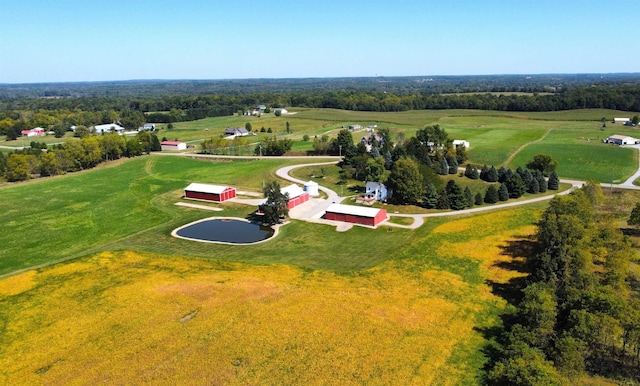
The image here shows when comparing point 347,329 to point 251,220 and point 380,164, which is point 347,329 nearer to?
point 251,220

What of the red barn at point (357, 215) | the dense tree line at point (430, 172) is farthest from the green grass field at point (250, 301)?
the dense tree line at point (430, 172)

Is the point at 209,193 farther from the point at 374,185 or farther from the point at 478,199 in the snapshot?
the point at 478,199

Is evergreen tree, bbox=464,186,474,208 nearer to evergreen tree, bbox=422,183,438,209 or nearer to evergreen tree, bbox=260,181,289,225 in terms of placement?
evergreen tree, bbox=422,183,438,209

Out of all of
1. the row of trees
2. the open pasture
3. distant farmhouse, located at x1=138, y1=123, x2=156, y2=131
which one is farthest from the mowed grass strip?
distant farmhouse, located at x1=138, y1=123, x2=156, y2=131

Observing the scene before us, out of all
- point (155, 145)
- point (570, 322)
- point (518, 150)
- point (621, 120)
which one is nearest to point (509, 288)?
point (570, 322)

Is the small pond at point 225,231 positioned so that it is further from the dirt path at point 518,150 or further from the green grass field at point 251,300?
the dirt path at point 518,150

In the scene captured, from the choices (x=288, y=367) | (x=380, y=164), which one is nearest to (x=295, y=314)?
(x=288, y=367)
